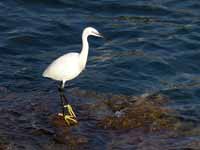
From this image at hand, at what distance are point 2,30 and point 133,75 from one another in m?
3.90

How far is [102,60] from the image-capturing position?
13.5 metres

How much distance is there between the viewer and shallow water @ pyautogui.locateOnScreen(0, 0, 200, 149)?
999cm

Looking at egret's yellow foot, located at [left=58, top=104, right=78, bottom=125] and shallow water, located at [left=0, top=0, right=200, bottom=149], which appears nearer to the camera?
shallow water, located at [left=0, top=0, right=200, bottom=149]

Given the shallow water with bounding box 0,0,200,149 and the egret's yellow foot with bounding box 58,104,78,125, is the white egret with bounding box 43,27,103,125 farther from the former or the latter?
the shallow water with bounding box 0,0,200,149

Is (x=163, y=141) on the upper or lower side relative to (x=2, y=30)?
lower

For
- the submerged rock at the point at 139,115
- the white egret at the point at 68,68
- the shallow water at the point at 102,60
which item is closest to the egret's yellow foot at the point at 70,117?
the white egret at the point at 68,68

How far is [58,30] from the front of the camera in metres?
15.2

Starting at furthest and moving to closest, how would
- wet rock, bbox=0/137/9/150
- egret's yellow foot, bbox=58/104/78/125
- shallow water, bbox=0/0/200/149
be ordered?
1. egret's yellow foot, bbox=58/104/78/125
2. shallow water, bbox=0/0/200/149
3. wet rock, bbox=0/137/9/150

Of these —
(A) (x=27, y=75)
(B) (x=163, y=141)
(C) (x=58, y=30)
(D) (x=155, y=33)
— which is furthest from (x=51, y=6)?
(B) (x=163, y=141)

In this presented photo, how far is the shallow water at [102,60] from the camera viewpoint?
9992 millimetres

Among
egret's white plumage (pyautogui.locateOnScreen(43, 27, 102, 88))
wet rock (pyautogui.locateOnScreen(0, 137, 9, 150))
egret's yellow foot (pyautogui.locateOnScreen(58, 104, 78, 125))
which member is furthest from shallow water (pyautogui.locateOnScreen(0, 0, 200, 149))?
egret's white plumage (pyautogui.locateOnScreen(43, 27, 102, 88))

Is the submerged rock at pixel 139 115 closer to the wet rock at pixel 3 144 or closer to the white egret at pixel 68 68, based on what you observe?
the white egret at pixel 68 68

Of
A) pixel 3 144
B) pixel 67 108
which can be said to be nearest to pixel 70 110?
pixel 67 108

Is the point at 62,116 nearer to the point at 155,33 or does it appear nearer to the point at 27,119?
the point at 27,119
